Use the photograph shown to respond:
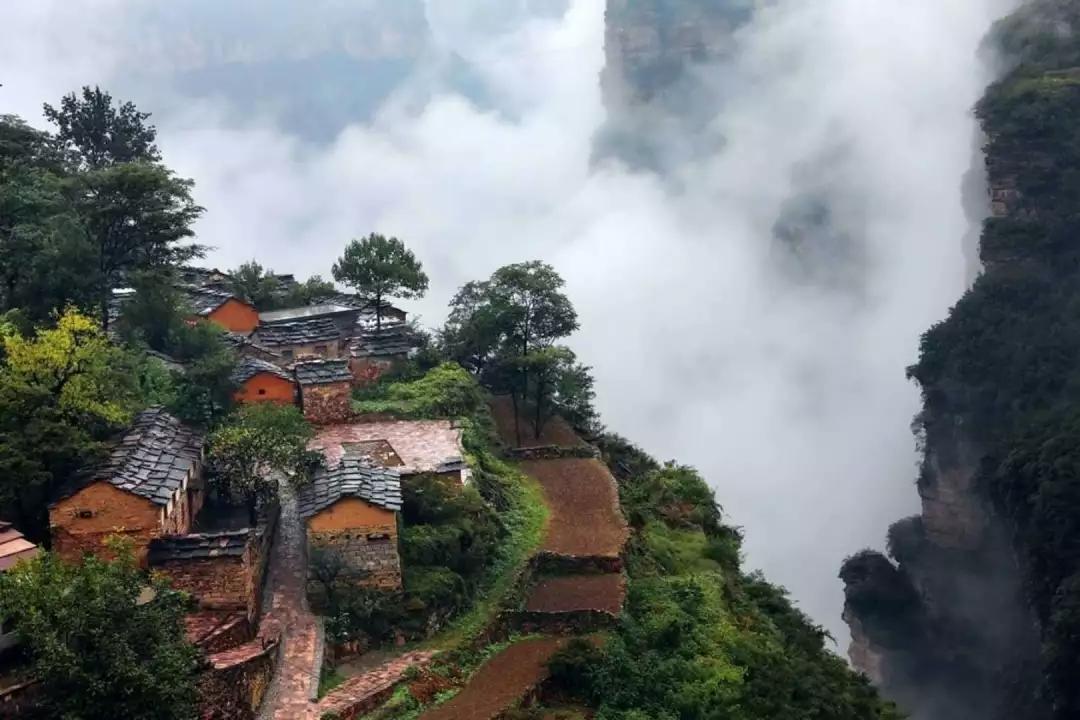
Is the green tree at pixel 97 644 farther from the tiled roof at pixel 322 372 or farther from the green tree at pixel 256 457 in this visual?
the tiled roof at pixel 322 372

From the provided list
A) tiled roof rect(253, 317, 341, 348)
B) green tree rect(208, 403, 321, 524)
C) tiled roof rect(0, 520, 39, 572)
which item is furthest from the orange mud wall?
tiled roof rect(0, 520, 39, 572)

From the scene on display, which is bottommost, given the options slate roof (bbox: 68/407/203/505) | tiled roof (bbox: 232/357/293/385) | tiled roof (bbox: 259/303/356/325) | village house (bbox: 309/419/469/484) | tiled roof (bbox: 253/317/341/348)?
slate roof (bbox: 68/407/203/505)

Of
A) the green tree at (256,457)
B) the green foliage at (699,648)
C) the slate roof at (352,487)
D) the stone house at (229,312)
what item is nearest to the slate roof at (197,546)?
the slate roof at (352,487)

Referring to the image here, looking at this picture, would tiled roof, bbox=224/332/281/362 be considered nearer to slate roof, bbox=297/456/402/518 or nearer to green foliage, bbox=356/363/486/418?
green foliage, bbox=356/363/486/418

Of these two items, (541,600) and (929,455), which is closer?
(541,600)

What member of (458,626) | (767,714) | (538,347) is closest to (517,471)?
(538,347)

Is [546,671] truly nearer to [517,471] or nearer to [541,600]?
[541,600]
